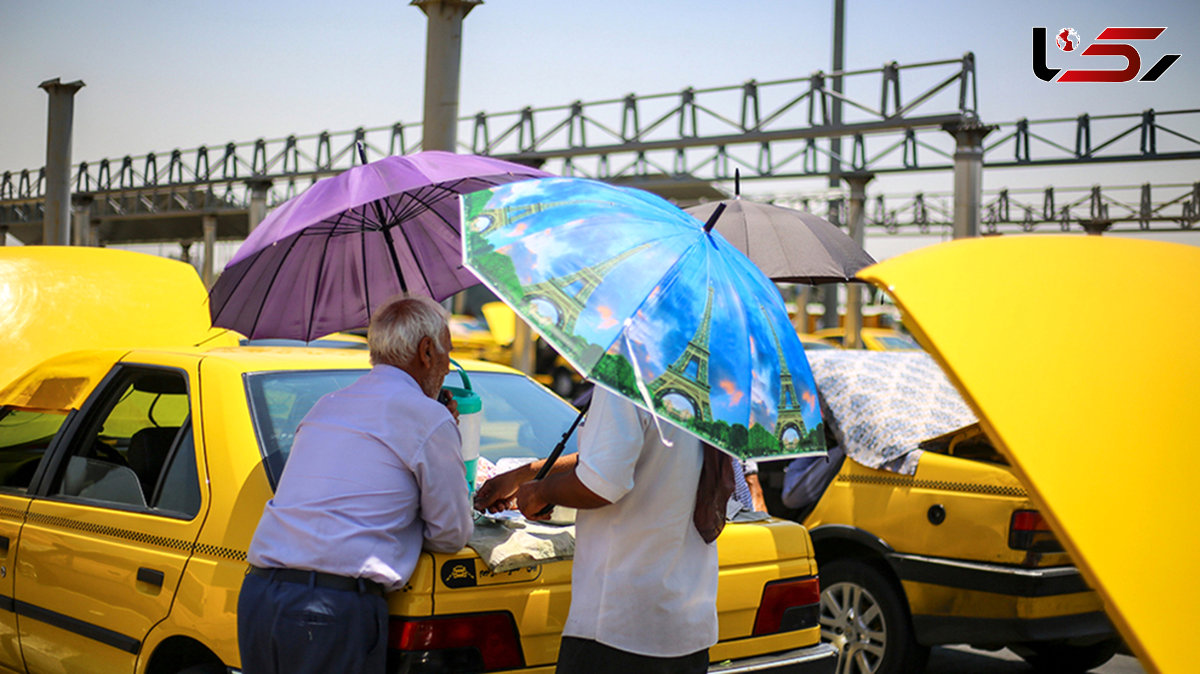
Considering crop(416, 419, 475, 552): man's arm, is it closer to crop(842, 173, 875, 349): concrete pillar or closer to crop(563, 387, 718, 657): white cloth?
crop(563, 387, 718, 657): white cloth

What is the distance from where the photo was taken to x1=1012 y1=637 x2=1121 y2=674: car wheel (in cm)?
561

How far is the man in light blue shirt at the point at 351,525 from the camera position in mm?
2574

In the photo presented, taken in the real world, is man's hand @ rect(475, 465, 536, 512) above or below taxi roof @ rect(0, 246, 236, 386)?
below

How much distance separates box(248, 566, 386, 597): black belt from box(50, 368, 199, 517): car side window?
2.36 ft

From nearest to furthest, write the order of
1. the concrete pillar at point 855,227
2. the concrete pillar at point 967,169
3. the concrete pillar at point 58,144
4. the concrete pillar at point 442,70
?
the concrete pillar at point 442,70 < the concrete pillar at point 58,144 < the concrete pillar at point 967,169 < the concrete pillar at point 855,227

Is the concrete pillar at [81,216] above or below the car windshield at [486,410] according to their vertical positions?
above

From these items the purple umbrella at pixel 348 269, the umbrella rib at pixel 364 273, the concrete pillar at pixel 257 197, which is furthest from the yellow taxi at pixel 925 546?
the concrete pillar at pixel 257 197

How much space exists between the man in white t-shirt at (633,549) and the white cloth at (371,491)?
287 millimetres

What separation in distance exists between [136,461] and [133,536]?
39cm

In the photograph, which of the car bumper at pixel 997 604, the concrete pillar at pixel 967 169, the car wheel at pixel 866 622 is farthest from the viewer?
the concrete pillar at pixel 967 169

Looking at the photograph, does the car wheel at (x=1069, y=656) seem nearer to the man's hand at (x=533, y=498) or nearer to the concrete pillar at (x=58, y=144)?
the man's hand at (x=533, y=498)

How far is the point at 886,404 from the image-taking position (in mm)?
5676

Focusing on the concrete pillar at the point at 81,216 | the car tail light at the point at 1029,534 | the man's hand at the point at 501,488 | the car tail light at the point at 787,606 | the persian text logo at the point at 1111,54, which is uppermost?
the concrete pillar at the point at 81,216

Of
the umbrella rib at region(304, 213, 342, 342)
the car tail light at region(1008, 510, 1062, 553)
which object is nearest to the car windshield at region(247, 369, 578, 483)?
the umbrella rib at region(304, 213, 342, 342)
